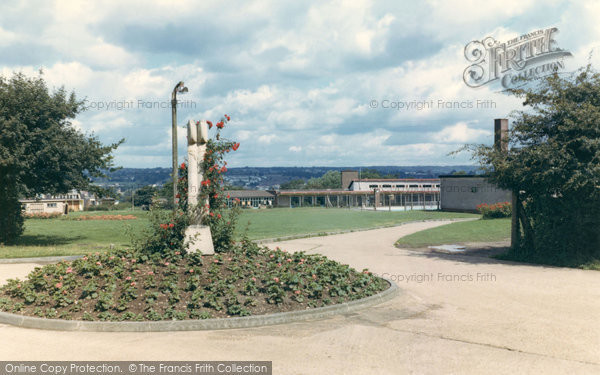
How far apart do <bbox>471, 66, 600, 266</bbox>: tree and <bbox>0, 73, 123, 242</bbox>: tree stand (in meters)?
15.0

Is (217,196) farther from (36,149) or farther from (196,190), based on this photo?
(36,149)

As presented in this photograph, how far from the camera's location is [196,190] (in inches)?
423

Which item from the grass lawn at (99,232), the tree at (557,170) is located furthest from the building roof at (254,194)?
the tree at (557,170)

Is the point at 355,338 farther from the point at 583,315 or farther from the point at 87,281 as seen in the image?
the point at 87,281

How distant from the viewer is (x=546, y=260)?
1409 cm

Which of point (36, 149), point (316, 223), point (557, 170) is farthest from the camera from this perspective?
point (316, 223)

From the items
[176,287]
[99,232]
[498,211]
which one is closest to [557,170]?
[176,287]

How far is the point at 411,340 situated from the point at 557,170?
8394 millimetres

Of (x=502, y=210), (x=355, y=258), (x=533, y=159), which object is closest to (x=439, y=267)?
(x=355, y=258)

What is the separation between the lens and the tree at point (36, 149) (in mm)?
17328

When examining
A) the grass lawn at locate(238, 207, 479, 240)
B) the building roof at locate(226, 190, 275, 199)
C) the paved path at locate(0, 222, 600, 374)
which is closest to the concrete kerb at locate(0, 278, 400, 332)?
the paved path at locate(0, 222, 600, 374)

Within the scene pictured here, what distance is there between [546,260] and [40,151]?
1763 centimetres

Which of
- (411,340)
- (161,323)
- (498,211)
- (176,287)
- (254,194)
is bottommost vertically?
(411,340)

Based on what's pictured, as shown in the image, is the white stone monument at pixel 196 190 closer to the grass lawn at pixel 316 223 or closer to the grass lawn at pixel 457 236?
the grass lawn at pixel 457 236
